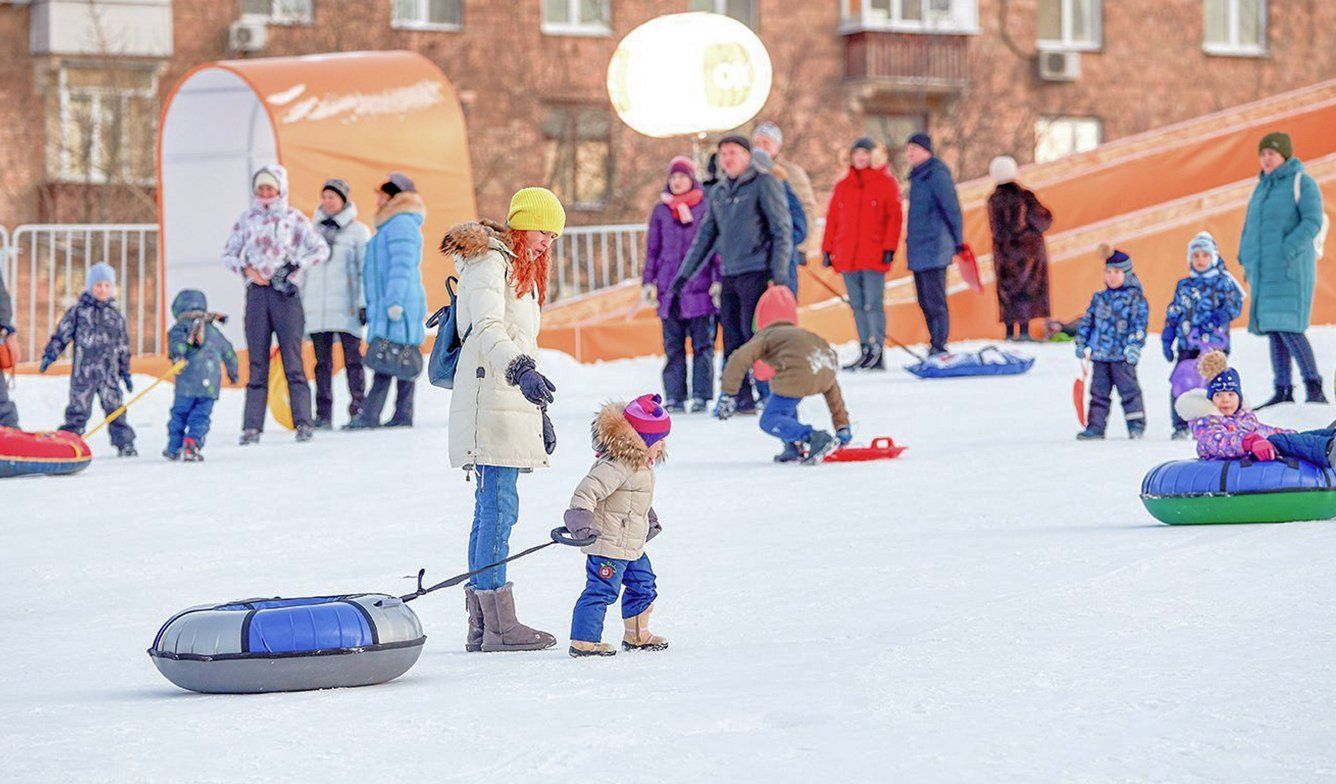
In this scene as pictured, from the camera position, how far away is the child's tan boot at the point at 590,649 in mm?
6477

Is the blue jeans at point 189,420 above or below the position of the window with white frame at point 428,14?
below

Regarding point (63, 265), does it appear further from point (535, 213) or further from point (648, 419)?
point (648, 419)

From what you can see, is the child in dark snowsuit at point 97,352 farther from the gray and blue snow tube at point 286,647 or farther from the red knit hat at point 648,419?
the gray and blue snow tube at point 286,647

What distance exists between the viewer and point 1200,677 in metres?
5.61

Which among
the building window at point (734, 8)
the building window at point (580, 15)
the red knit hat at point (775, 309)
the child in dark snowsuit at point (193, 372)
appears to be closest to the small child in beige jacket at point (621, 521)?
the red knit hat at point (775, 309)

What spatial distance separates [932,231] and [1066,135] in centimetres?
1941

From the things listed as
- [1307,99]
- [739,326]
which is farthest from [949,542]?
[1307,99]

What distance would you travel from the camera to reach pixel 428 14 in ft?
103

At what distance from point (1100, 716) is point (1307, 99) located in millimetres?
19889

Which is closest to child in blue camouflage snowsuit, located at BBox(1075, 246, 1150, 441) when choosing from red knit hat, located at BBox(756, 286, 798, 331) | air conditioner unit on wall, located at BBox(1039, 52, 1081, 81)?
red knit hat, located at BBox(756, 286, 798, 331)

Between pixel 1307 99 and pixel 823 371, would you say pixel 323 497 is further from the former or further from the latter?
pixel 1307 99

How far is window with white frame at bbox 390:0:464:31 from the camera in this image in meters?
31.1

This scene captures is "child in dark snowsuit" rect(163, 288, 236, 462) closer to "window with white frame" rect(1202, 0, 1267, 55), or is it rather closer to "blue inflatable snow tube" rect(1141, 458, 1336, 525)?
"blue inflatable snow tube" rect(1141, 458, 1336, 525)

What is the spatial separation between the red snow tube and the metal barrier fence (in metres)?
5.53
